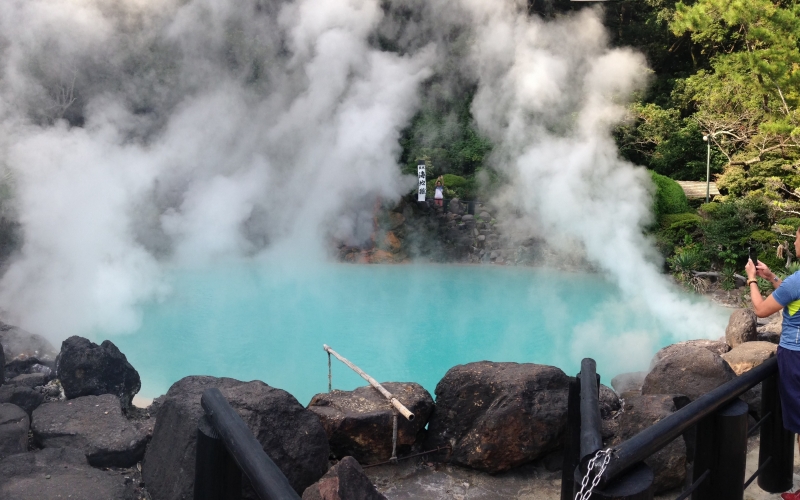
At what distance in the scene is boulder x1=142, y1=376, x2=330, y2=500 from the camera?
323cm

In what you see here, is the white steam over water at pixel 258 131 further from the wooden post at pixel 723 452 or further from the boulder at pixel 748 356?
the wooden post at pixel 723 452

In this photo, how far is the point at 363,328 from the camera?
8.82 m

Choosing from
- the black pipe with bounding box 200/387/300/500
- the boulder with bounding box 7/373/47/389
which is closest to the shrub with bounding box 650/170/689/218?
the boulder with bounding box 7/373/47/389

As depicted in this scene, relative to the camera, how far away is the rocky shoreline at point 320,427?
3.30 m

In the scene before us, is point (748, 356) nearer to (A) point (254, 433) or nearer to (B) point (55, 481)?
(A) point (254, 433)

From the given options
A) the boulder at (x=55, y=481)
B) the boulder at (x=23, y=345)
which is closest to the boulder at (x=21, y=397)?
the boulder at (x=55, y=481)

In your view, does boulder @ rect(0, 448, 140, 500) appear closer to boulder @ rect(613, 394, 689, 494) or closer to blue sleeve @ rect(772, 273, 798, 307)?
boulder @ rect(613, 394, 689, 494)

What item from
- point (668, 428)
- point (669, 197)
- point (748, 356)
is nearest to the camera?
point (668, 428)

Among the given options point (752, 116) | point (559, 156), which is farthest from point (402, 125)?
point (752, 116)

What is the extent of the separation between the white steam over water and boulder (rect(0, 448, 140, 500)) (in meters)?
4.33

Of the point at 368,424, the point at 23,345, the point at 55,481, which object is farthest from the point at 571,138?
the point at 55,481

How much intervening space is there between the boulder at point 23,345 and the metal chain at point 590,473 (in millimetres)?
6256

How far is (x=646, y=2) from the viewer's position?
18.2 m

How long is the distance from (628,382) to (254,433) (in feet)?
14.9
